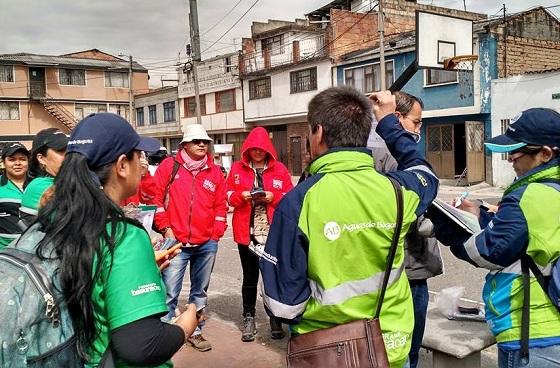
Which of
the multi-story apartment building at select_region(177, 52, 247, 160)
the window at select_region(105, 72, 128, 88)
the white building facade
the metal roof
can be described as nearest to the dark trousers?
the white building facade

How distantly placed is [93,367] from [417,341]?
2.08 meters

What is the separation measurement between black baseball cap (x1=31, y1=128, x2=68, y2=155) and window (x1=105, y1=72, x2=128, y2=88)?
44.9 m

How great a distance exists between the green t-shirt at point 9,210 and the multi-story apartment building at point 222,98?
29.1 m

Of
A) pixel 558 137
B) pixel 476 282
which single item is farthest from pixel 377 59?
pixel 558 137

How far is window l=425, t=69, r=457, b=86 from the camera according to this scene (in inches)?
837

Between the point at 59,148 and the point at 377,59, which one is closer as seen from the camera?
the point at 59,148

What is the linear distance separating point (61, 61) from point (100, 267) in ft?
Result: 154

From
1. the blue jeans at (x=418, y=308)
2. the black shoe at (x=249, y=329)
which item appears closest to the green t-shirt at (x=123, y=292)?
the blue jeans at (x=418, y=308)

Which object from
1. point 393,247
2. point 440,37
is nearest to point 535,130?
point 393,247

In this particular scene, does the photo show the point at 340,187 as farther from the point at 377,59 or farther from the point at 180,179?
the point at 377,59

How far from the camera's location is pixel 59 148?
11.9 ft

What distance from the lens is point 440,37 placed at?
32.9 ft

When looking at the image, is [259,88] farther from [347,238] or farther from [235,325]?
[347,238]

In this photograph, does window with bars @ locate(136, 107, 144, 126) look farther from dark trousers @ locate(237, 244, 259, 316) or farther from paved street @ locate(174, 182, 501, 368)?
dark trousers @ locate(237, 244, 259, 316)
